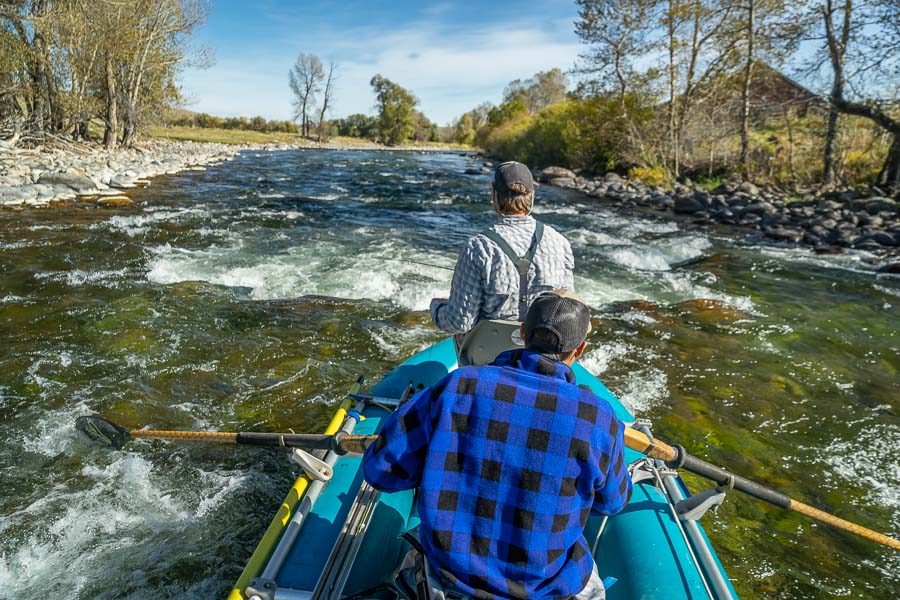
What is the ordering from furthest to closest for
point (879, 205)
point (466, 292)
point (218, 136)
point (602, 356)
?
point (218, 136) → point (879, 205) → point (602, 356) → point (466, 292)

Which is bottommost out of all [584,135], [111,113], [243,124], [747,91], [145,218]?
[145,218]

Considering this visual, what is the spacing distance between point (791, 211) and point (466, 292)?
1428 centimetres

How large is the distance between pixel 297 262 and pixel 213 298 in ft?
6.99

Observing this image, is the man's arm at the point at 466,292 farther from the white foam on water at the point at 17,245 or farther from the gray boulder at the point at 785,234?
the gray boulder at the point at 785,234

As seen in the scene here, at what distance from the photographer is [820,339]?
6441mm

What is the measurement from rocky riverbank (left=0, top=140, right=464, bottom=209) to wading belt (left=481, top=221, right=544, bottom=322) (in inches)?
509

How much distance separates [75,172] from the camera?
14.3 m

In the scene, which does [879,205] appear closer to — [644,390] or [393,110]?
[644,390]

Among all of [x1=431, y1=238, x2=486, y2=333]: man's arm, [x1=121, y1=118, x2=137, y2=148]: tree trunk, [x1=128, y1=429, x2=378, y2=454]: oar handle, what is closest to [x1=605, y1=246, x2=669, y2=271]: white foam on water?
[x1=431, y1=238, x2=486, y2=333]: man's arm

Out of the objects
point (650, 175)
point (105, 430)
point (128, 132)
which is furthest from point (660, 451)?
point (128, 132)

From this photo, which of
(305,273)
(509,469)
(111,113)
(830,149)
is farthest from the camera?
(111,113)

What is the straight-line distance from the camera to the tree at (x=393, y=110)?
219 ft

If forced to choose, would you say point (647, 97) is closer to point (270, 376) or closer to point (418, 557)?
point (270, 376)

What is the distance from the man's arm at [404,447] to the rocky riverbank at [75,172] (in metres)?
13.5
